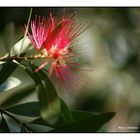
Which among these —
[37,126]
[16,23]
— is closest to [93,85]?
[16,23]

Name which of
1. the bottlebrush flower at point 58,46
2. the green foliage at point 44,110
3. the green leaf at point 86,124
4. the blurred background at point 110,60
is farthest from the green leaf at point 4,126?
the blurred background at point 110,60

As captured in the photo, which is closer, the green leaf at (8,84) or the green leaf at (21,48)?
the green leaf at (21,48)

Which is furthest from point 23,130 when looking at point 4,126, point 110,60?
point 110,60

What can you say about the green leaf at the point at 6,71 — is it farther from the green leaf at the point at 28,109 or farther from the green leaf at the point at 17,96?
the green leaf at the point at 17,96

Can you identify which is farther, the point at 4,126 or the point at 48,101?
the point at 4,126

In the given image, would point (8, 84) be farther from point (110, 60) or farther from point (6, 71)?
point (110, 60)

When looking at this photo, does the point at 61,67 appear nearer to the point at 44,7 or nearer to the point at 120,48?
the point at 44,7
